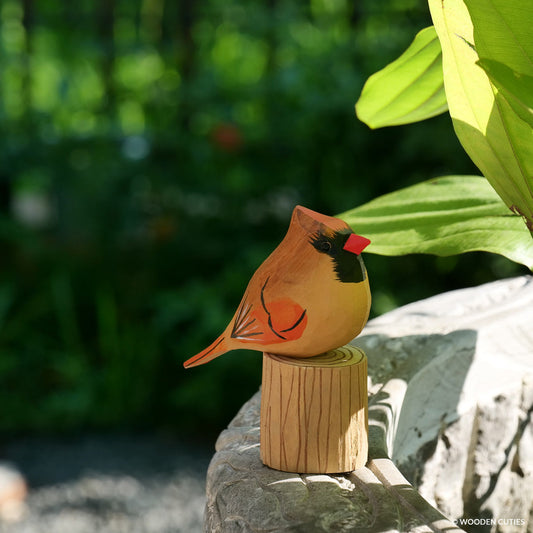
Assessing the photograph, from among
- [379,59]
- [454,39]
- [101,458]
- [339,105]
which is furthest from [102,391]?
[454,39]

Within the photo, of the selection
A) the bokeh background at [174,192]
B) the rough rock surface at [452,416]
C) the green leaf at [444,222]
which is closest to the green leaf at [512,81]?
the green leaf at [444,222]

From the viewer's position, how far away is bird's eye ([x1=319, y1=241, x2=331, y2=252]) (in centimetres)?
60

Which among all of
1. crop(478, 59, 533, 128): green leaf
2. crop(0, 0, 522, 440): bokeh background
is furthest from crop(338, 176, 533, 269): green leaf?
crop(0, 0, 522, 440): bokeh background

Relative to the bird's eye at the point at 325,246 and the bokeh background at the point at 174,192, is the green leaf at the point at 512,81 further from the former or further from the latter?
the bokeh background at the point at 174,192

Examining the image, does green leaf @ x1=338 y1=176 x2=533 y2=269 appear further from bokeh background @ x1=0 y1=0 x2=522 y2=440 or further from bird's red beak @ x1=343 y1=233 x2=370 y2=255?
bokeh background @ x1=0 y1=0 x2=522 y2=440

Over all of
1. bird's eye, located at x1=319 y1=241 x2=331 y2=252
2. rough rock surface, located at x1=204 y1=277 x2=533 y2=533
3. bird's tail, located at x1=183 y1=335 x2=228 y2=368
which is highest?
bird's eye, located at x1=319 y1=241 x2=331 y2=252

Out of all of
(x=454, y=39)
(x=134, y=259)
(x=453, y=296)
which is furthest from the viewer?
(x=134, y=259)

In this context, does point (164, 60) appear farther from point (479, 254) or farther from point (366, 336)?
point (366, 336)

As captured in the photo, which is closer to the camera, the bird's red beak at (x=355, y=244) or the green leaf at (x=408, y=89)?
the bird's red beak at (x=355, y=244)

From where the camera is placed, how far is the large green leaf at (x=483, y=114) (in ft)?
1.88

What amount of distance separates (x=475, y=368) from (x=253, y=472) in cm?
29

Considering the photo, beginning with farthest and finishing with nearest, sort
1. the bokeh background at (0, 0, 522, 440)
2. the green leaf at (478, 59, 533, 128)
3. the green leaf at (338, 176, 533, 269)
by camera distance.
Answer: the bokeh background at (0, 0, 522, 440) → the green leaf at (338, 176, 533, 269) → the green leaf at (478, 59, 533, 128)

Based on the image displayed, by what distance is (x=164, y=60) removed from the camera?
2684 millimetres

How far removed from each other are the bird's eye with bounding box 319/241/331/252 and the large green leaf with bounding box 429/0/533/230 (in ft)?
0.49
